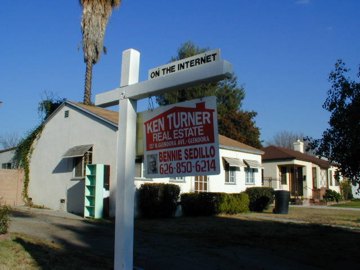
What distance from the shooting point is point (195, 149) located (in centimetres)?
516

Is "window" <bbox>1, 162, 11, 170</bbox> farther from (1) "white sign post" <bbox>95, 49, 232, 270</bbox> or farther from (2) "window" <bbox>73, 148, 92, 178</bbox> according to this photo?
(1) "white sign post" <bbox>95, 49, 232, 270</bbox>

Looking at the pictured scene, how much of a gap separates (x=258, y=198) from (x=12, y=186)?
494 inches

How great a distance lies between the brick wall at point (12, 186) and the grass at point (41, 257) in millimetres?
12346

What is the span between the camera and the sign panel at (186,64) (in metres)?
5.03

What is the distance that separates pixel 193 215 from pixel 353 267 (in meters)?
10.9

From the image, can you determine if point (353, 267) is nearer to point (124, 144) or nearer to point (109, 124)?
point (124, 144)

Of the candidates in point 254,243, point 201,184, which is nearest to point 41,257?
point 254,243

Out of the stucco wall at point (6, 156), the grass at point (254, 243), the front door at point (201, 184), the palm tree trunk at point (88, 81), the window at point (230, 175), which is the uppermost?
the palm tree trunk at point (88, 81)

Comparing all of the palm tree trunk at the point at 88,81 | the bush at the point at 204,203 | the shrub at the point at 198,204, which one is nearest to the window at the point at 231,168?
the bush at the point at 204,203

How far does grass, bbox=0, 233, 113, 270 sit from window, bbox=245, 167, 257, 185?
17.1 meters

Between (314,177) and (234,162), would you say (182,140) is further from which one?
(314,177)

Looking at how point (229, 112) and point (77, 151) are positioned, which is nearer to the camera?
point (77, 151)

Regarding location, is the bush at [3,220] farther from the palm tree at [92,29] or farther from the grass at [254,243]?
the palm tree at [92,29]

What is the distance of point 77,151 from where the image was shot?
728 inches
